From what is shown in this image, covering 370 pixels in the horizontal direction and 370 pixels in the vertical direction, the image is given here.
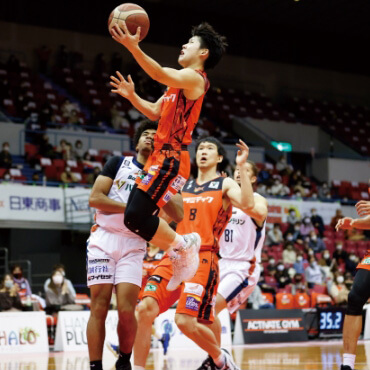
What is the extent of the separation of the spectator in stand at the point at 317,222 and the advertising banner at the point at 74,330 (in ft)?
43.4

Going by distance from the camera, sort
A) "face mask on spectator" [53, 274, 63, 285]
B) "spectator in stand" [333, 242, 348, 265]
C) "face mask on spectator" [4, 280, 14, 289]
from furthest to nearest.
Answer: "spectator in stand" [333, 242, 348, 265] < "face mask on spectator" [53, 274, 63, 285] < "face mask on spectator" [4, 280, 14, 289]

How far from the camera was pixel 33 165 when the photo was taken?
77.5 feet

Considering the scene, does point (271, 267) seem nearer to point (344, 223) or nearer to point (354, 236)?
point (354, 236)

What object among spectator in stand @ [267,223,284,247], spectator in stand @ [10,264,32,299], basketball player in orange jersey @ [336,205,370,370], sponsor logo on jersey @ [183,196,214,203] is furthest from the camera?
spectator in stand @ [267,223,284,247]

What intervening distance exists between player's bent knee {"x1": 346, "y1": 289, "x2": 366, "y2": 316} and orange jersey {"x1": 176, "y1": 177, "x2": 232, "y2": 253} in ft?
4.94

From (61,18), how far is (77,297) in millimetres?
18229

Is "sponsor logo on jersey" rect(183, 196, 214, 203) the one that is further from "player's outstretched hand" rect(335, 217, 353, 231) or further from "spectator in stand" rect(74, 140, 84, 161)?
"spectator in stand" rect(74, 140, 84, 161)

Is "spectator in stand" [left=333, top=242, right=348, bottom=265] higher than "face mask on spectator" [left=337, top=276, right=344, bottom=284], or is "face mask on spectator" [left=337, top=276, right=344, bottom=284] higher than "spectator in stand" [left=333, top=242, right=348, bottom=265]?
"spectator in stand" [left=333, top=242, right=348, bottom=265]

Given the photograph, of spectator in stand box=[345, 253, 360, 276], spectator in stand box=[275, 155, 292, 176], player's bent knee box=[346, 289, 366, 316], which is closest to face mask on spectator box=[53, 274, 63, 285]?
player's bent knee box=[346, 289, 366, 316]

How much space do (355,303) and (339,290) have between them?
45.2 ft

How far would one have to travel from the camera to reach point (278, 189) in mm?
27469

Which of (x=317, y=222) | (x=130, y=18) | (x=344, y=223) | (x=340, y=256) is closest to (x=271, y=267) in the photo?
(x=340, y=256)

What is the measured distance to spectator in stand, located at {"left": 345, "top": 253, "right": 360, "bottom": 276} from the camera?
24609 millimetres

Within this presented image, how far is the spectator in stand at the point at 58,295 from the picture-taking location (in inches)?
634
